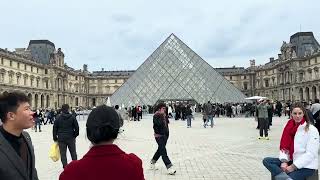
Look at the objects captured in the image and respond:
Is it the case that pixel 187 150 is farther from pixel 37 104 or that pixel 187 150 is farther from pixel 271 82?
pixel 271 82

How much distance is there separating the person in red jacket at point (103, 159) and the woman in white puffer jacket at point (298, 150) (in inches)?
83.0

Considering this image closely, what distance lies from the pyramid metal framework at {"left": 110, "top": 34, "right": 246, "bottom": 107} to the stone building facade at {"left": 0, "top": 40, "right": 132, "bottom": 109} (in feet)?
57.0

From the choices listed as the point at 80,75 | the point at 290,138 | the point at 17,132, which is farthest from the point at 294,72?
the point at 17,132

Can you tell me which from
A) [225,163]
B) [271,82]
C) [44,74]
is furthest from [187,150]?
[271,82]

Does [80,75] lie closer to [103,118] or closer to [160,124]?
[160,124]

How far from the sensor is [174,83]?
1515 inches

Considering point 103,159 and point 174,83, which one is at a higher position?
point 174,83

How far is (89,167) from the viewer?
2021 mm

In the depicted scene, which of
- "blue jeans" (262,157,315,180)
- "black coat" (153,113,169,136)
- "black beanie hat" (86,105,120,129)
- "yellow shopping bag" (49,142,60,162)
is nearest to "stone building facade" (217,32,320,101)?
"black coat" (153,113,169,136)

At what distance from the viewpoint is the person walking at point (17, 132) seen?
260cm

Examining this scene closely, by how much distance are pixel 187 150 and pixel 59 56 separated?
212ft

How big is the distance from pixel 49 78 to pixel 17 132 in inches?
2719

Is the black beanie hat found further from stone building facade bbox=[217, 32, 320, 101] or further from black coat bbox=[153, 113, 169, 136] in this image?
stone building facade bbox=[217, 32, 320, 101]

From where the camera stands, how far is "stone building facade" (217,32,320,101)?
6306cm
